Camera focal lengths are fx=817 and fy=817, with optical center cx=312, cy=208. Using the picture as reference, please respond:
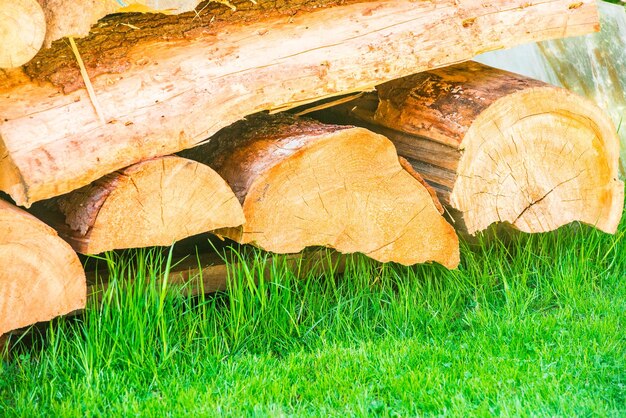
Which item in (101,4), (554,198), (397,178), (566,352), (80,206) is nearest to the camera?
(101,4)

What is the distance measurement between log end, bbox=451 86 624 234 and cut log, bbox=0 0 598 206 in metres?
0.31

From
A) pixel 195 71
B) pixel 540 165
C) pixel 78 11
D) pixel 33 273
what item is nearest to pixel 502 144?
pixel 540 165

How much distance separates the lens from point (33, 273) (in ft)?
8.45

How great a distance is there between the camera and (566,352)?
2.90m

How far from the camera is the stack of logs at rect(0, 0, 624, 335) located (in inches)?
101

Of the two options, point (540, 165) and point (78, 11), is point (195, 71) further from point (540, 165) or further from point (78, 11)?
point (540, 165)

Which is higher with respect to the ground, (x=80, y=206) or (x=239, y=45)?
(x=239, y=45)

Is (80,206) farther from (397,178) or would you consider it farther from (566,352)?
(566,352)

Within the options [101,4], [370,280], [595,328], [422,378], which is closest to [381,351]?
[422,378]


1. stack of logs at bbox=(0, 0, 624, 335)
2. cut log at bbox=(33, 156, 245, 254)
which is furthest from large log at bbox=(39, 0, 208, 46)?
cut log at bbox=(33, 156, 245, 254)

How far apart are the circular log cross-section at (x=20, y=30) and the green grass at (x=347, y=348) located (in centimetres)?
82

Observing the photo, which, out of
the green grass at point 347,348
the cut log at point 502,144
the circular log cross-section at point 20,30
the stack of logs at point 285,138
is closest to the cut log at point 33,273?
the stack of logs at point 285,138

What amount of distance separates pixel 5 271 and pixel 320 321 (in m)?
1.23

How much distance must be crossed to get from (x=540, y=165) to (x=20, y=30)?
2.10 m
